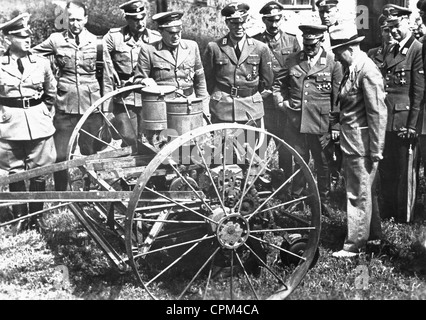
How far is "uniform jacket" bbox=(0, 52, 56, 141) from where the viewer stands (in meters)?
6.45

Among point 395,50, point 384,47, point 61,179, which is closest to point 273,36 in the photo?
point 384,47

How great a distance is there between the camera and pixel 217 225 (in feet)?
16.4

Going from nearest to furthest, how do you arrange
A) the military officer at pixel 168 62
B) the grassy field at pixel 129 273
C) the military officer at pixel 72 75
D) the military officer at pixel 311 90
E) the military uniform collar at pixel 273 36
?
1. the grassy field at pixel 129 273
2. the military officer at pixel 168 62
3. the military officer at pixel 311 90
4. the military officer at pixel 72 75
5. the military uniform collar at pixel 273 36

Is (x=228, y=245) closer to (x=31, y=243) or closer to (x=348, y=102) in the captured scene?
(x=348, y=102)

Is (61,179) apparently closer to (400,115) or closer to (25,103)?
(25,103)

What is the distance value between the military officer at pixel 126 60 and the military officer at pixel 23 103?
0.82 metres

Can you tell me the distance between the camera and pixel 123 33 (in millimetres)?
7551

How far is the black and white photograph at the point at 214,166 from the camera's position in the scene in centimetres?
522

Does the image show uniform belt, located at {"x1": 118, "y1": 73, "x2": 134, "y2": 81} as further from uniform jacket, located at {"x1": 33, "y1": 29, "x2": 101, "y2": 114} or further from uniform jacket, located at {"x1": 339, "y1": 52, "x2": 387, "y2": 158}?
uniform jacket, located at {"x1": 339, "y1": 52, "x2": 387, "y2": 158}

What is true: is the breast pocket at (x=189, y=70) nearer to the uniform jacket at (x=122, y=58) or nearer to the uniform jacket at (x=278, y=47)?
the uniform jacket at (x=122, y=58)

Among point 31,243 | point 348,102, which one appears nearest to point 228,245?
point 348,102

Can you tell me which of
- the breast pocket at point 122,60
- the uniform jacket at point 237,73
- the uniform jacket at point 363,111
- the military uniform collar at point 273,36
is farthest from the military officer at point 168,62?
the uniform jacket at point 363,111

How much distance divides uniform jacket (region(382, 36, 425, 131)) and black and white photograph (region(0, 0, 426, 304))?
0.06 ft

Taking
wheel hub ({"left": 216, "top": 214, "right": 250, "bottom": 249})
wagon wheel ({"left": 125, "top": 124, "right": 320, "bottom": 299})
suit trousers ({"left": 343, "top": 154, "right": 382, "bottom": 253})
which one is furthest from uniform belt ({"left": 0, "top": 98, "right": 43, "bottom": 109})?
suit trousers ({"left": 343, "top": 154, "right": 382, "bottom": 253})
